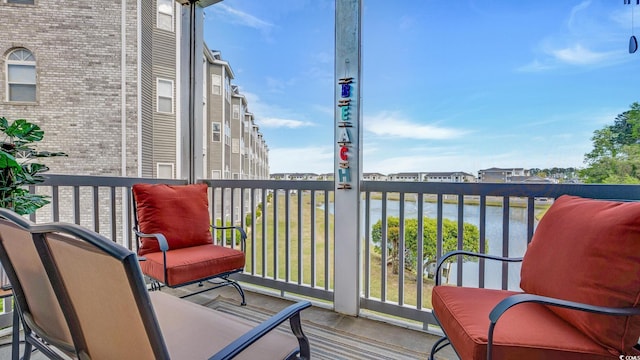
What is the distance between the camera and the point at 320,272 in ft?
9.21

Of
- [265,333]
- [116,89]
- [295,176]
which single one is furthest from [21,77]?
[265,333]

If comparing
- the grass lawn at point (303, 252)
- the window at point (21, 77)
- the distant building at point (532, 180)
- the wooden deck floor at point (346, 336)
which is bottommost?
the wooden deck floor at point (346, 336)

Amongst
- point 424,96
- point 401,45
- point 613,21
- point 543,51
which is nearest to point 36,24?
point 401,45

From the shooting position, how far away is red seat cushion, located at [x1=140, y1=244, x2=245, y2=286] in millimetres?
2120

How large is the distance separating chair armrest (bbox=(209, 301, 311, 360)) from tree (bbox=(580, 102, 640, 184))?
194cm

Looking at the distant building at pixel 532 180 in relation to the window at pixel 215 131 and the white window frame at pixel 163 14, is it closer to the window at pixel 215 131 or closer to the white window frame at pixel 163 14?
the window at pixel 215 131

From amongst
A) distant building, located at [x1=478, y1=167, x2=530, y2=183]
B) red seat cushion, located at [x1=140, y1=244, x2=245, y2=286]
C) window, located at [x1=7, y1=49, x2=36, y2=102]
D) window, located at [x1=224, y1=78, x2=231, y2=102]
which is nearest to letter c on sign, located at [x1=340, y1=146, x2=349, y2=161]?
distant building, located at [x1=478, y1=167, x2=530, y2=183]

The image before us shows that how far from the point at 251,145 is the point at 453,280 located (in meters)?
2.53

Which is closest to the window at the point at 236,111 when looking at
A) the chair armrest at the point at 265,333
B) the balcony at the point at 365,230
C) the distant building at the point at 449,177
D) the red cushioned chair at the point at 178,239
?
the balcony at the point at 365,230

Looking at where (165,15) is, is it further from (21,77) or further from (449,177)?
(449,177)

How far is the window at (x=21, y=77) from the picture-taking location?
3129mm

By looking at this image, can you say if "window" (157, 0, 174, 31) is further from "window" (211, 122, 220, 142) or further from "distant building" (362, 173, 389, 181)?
"distant building" (362, 173, 389, 181)

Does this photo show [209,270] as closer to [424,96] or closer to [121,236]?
[121,236]

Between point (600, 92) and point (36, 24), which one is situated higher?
point (36, 24)
